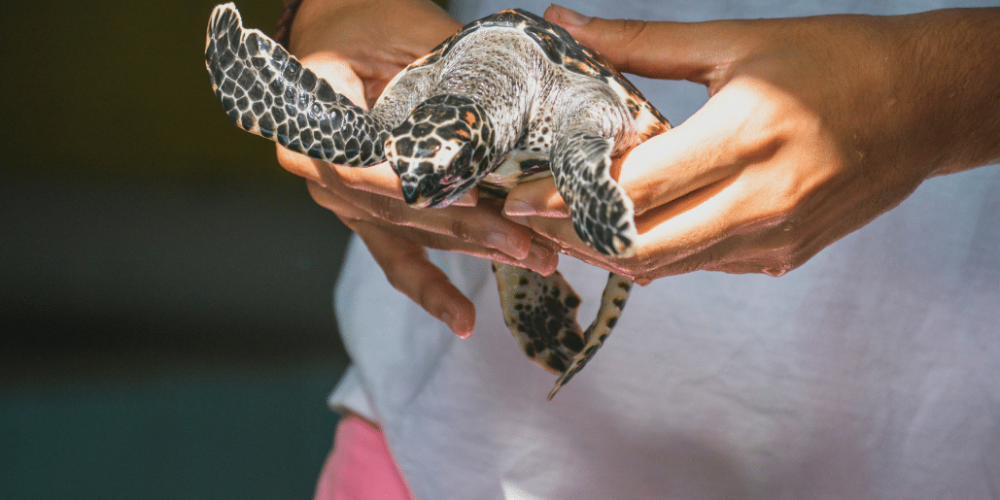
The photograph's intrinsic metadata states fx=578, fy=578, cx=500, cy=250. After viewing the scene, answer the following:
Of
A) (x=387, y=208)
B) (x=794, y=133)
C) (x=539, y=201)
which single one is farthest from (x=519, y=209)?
(x=794, y=133)

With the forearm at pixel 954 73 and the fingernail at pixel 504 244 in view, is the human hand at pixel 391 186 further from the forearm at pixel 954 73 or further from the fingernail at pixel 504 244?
the forearm at pixel 954 73

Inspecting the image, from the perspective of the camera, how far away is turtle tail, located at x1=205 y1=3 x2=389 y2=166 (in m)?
0.74

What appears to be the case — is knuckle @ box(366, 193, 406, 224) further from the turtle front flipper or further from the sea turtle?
the turtle front flipper

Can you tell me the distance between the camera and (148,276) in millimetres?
2498

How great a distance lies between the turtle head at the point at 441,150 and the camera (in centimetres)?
69

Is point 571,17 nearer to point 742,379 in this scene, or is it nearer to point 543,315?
point 543,315

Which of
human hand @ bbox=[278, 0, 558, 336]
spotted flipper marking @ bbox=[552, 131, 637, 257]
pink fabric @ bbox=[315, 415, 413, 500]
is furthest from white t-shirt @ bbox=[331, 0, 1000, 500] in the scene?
spotted flipper marking @ bbox=[552, 131, 637, 257]

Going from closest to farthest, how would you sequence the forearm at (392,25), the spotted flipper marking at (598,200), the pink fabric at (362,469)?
the spotted flipper marking at (598,200) < the forearm at (392,25) < the pink fabric at (362,469)

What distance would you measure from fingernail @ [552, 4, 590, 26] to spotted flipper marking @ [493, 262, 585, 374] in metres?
0.45

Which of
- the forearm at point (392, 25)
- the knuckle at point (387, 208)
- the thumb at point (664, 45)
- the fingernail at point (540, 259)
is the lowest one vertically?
the fingernail at point (540, 259)

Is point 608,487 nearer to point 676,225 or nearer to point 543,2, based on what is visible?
point 676,225

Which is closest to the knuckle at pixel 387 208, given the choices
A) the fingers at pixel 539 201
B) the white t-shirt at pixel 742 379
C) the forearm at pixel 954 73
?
the fingers at pixel 539 201

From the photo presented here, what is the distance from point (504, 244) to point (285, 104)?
1.14ft

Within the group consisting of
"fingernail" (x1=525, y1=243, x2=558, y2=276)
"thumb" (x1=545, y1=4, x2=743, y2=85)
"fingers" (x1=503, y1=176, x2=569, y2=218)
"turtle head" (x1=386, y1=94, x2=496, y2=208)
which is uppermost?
"thumb" (x1=545, y1=4, x2=743, y2=85)
